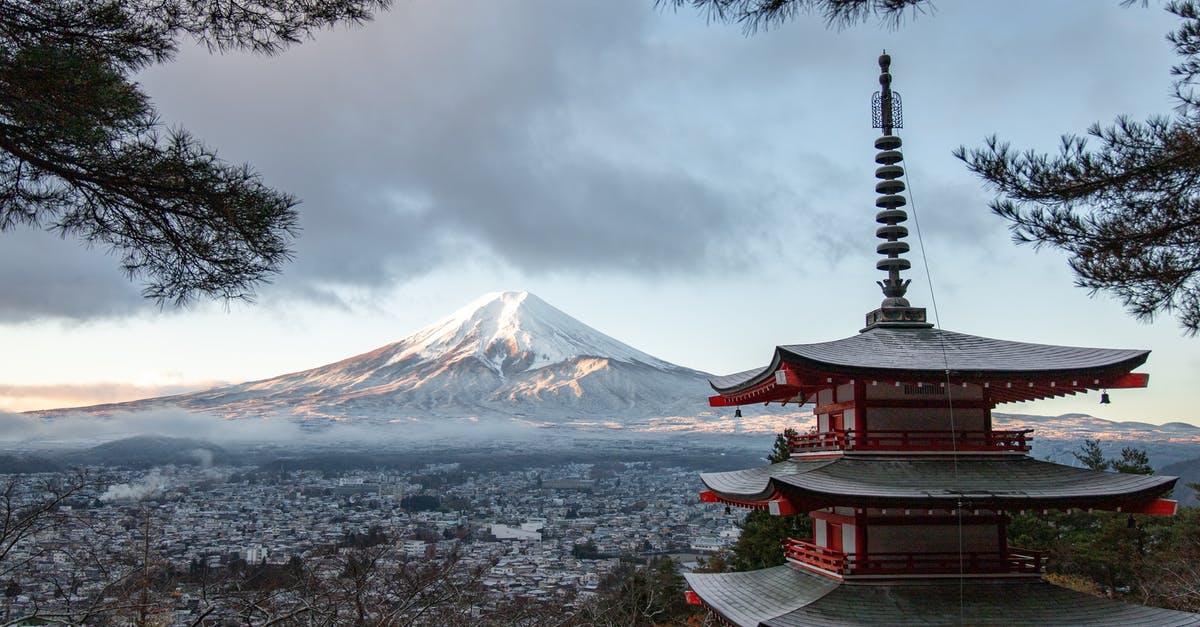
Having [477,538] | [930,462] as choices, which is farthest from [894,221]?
[477,538]

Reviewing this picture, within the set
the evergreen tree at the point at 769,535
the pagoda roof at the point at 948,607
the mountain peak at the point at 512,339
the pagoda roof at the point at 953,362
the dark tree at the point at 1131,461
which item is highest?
the mountain peak at the point at 512,339

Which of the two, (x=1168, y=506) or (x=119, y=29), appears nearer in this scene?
(x=119, y=29)

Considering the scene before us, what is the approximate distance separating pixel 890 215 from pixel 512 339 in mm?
103560

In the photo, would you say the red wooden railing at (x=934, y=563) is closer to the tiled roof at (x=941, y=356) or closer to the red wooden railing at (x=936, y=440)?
the red wooden railing at (x=936, y=440)

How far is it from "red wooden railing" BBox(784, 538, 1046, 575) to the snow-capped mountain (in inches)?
3455

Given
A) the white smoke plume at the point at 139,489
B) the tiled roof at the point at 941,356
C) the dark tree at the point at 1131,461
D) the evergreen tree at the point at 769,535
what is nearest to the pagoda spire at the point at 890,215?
the tiled roof at the point at 941,356

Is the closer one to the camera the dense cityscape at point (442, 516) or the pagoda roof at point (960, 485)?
the pagoda roof at point (960, 485)

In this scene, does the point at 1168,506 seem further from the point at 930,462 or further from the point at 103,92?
the point at 103,92

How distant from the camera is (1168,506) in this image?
10141 mm

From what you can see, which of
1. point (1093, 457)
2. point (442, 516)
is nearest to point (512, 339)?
point (442, 516)

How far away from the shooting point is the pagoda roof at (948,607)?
32.2 ft

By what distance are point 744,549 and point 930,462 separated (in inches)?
556

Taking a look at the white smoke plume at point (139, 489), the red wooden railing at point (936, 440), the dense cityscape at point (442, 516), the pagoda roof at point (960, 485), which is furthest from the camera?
the white smoke plume at point (139, 489)

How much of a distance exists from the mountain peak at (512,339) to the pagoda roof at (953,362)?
9746 centimetres
